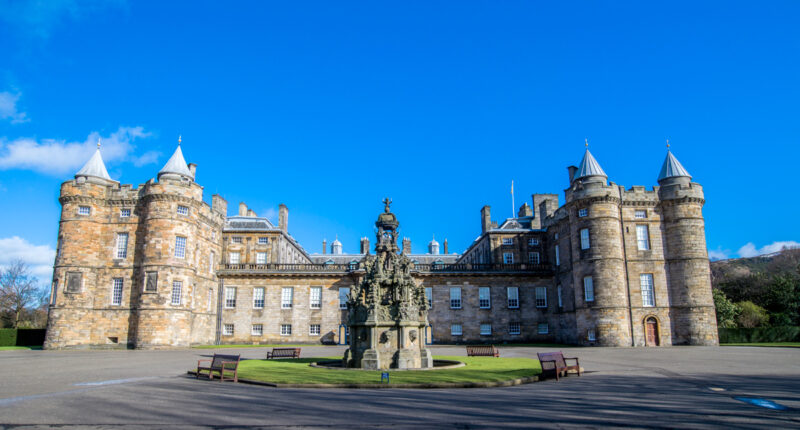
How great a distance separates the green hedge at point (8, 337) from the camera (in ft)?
135

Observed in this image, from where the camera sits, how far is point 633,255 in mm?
40594

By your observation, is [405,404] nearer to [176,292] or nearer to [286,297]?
[176,292]

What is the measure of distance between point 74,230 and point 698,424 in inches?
1703

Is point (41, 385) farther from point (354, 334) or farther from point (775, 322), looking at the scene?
point (775, 322)

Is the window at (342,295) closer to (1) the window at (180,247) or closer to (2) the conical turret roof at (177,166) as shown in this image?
(1) the window at (180,247)

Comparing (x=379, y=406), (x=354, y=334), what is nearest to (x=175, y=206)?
(x=354, y=334)

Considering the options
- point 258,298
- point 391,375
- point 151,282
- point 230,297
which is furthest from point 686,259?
point 151,282

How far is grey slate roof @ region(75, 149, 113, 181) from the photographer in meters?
41.2

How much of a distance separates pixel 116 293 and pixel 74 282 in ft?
9.86

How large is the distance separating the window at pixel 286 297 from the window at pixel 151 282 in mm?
11193

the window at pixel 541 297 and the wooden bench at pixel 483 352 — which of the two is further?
the window at pixel 541 297

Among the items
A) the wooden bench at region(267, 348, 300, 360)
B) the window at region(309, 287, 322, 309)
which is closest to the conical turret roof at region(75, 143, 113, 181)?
the window at region(309, 287, 322, 309)

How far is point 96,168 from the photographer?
41.8 meters

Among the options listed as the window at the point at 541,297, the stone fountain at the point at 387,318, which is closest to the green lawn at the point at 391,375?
the stone fountain at the point at 387,318
